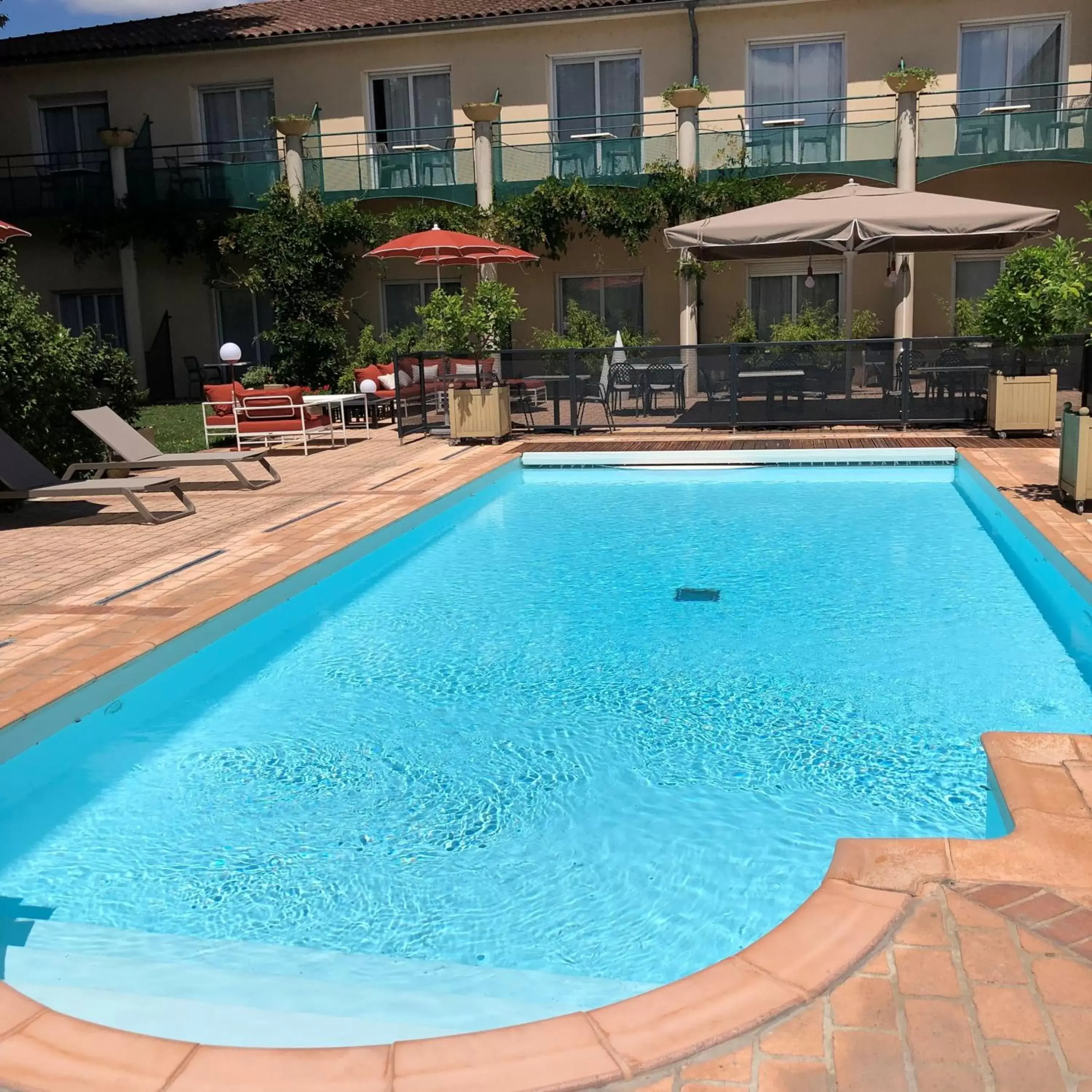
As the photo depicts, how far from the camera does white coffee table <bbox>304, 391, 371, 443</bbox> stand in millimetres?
13617

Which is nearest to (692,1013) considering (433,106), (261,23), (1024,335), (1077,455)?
(1077,455)

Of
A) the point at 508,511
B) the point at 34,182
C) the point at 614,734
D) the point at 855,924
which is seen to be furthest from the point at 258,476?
the point at 34,182

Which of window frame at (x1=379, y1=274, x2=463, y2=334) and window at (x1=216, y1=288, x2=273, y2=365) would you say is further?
window at (x1=216, y1=288, x2=273, y2=365)

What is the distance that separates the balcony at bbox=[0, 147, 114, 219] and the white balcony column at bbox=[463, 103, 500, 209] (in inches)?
283

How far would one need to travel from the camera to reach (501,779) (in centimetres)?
448

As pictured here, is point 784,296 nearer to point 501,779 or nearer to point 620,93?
point 620,93

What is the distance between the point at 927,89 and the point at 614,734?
1643 centimetres

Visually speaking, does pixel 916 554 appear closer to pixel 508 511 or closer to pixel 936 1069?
pixel 508 511

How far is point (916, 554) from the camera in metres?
7.95

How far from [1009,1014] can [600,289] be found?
18.2 m

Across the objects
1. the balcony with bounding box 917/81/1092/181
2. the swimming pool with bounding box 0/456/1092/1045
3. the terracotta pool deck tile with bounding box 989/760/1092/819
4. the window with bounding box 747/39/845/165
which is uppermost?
the window with bounding box 747/39/845/165

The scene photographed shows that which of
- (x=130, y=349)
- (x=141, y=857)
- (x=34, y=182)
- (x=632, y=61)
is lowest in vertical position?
(x=141, y=857)

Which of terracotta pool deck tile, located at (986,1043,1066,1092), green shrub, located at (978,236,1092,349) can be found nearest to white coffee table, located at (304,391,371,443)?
green shrub, located at (978,236,1092,349)

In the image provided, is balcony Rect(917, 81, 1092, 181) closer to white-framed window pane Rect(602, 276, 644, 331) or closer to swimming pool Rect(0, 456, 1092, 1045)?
white-framed window pane Rect(602, 276, 644, 331)
